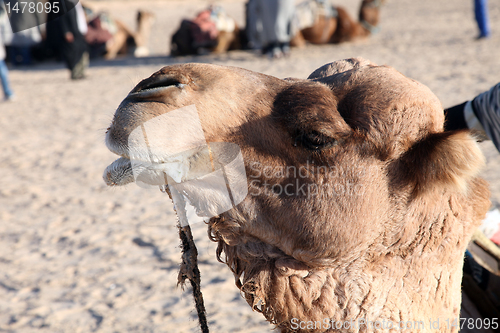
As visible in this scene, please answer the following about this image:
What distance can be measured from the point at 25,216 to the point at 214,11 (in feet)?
35.6

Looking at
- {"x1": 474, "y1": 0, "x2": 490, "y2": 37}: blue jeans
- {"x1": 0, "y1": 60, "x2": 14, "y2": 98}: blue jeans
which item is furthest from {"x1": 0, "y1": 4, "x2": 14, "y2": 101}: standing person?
{"x1": 474, "y1": 0, "x2": 490, "y2": 37}: blue jeans

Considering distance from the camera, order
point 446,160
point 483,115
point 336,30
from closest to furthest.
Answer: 1. point 446,160
2. point 483,115
3. point 336,30

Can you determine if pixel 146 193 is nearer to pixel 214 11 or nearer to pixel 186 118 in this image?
pixel 186 118

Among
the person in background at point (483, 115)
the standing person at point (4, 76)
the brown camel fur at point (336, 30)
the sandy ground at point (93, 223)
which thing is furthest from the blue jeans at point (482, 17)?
the standing person at point (4, 76)

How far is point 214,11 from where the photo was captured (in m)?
14.4

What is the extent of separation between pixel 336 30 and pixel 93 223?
11697 millimetres

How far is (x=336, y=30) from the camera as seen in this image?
47.8ft

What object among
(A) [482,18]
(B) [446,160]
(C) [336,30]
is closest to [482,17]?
(A) [482,18]

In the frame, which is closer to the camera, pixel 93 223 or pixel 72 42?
pixel 93 223

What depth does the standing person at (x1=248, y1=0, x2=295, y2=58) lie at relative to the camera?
11953 millimetres

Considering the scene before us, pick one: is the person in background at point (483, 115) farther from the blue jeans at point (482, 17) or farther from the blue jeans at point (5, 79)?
the blue jeans at point (482, 17)

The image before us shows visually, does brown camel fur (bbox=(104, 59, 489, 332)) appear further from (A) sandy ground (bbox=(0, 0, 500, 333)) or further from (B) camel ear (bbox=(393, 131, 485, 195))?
(A) sandy ground (bbox=(0, 0, 500, 333))

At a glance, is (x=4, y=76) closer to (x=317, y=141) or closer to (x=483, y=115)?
(x=483, y=115)

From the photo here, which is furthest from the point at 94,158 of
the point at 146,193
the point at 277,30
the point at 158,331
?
the point at 277,30
